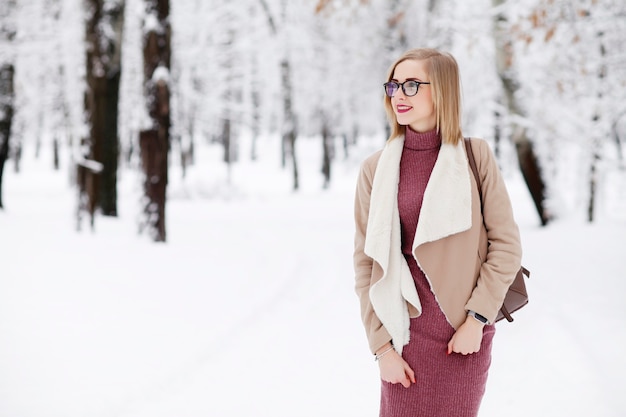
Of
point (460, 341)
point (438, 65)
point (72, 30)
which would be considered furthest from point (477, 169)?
point (72, 30)

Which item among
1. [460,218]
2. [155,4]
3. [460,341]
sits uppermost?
[155,4]

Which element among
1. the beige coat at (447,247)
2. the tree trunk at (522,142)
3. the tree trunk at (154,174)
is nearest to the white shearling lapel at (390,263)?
the beige coat at (447,247)

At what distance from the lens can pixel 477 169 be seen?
213cm

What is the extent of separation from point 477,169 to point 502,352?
10.9 ft

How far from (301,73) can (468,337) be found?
2875cm

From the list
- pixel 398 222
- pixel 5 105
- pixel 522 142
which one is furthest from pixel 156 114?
pixel 398 222

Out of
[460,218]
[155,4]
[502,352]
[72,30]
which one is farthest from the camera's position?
[72,30]

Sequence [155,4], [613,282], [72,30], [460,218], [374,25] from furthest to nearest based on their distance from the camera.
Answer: [374,25] → [72,30] → [155,4] → [613,282] → [460,218]

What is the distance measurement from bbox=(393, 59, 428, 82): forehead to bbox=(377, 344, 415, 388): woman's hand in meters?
0.99

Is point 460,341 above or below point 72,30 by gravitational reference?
below

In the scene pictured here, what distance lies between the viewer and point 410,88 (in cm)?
210

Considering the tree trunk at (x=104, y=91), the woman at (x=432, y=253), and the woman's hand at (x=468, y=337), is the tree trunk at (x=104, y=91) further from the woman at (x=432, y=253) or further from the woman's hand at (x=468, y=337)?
the woman's hand at (x=468, y=337)

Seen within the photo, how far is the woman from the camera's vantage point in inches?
81.3

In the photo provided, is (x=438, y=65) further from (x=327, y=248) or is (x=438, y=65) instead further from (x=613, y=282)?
(x=327, y=248)
